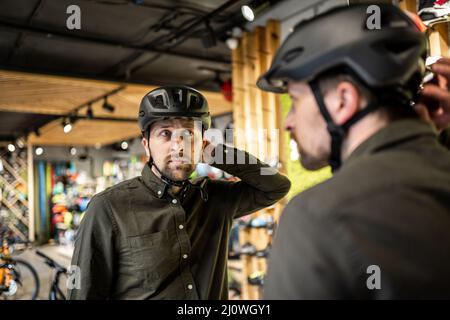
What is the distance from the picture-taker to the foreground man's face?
1.86m

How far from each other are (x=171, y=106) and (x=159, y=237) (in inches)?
26.1

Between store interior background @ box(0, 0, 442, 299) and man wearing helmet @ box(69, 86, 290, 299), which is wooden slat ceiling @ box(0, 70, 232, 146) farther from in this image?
man wearing helmet @ box(69, 86, 290, 299)

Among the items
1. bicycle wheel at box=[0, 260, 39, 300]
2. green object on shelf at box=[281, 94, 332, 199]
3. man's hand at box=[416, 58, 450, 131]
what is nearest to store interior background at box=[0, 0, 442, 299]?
green object on shelf at box=[281, 94, 332, 199]

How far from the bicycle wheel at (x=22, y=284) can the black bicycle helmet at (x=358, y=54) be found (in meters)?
4.17

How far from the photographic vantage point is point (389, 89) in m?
0.86

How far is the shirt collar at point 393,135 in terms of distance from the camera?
→ 799 millimetres

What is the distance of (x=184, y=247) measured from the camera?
1.76 metres

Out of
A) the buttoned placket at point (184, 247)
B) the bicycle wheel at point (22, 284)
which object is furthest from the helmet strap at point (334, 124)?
the bicycle wheel at point (22, 284)

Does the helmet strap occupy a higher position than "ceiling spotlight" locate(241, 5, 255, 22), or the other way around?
"ceiling spotlight" locate(241, 5, 255, 22)

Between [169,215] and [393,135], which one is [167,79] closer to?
[169,215]

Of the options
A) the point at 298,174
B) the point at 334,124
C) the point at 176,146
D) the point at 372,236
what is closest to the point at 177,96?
the point at 176,146

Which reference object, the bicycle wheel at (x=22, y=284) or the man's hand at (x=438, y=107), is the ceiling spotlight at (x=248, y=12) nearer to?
the man's hand at (x=438, y=107)

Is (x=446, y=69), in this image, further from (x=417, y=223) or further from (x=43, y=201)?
(x=43, y=201)

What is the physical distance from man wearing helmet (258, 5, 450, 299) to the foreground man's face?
0.98 meters
